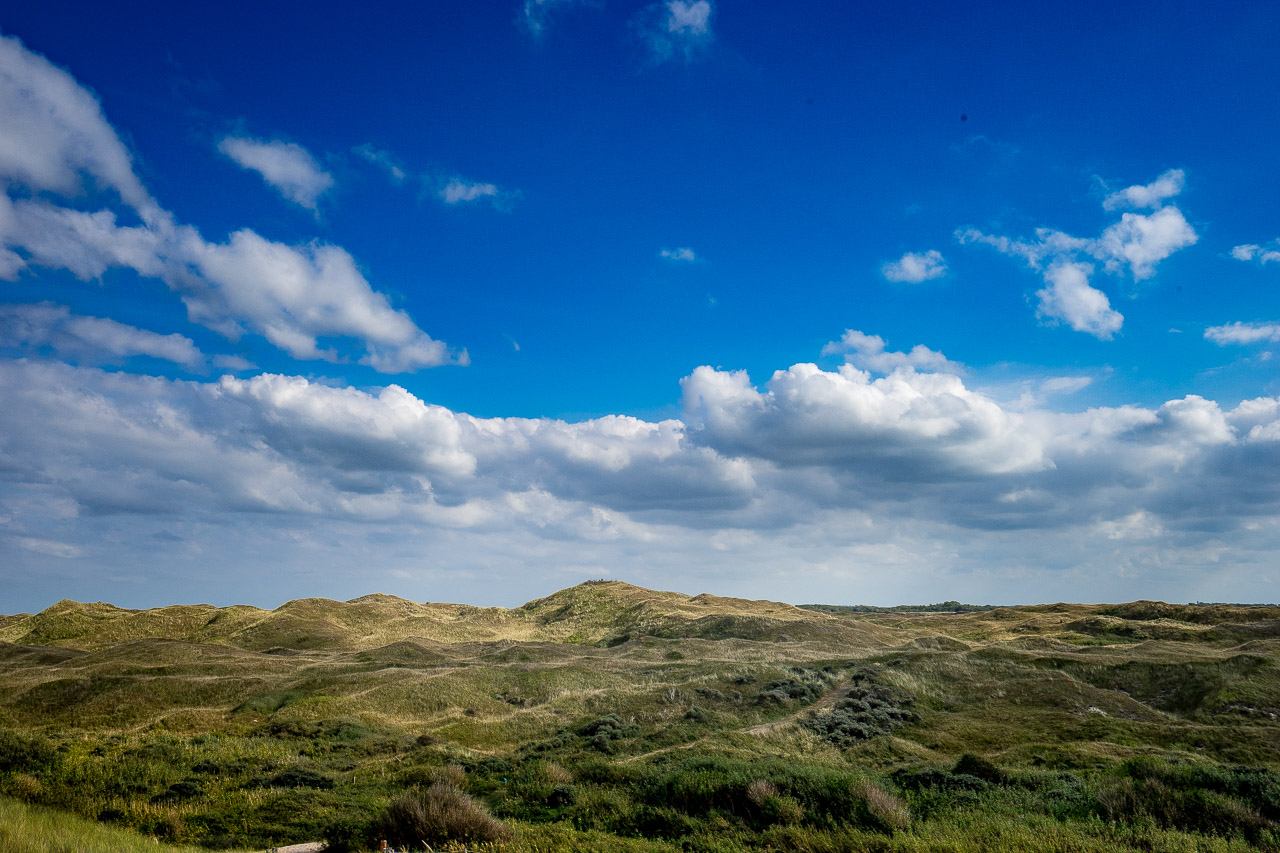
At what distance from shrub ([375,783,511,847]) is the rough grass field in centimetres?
6

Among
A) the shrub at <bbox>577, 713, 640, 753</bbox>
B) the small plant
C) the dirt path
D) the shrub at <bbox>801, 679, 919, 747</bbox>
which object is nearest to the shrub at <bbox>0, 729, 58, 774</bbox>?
the shrub at <bbox>577, 713, 640, 753</bbox>

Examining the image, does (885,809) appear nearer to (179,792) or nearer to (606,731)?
(606,731)

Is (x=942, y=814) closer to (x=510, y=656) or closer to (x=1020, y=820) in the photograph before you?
(x=1020, y=820)

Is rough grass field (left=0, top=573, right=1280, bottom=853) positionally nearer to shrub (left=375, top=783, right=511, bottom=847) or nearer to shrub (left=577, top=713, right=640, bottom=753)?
shrub (left=375, top=783, right=511, bottom=847)

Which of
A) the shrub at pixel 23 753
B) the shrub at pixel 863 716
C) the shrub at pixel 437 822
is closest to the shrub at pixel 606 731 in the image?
the shrub at pixel 863 716

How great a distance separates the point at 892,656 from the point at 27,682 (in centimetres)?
6260

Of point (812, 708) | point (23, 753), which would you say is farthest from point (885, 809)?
point (23, 753)

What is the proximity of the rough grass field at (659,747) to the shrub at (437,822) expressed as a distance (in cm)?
6

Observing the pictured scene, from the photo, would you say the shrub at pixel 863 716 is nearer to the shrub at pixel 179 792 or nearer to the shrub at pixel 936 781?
the shrub at pixel 936 781

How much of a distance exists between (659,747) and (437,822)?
53.1 feet

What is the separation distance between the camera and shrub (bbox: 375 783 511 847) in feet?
43.4

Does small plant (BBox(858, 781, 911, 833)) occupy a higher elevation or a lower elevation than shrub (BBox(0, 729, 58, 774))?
higher

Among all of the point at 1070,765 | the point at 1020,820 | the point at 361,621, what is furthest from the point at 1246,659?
the point at 361,621

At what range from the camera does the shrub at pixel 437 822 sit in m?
13.2
